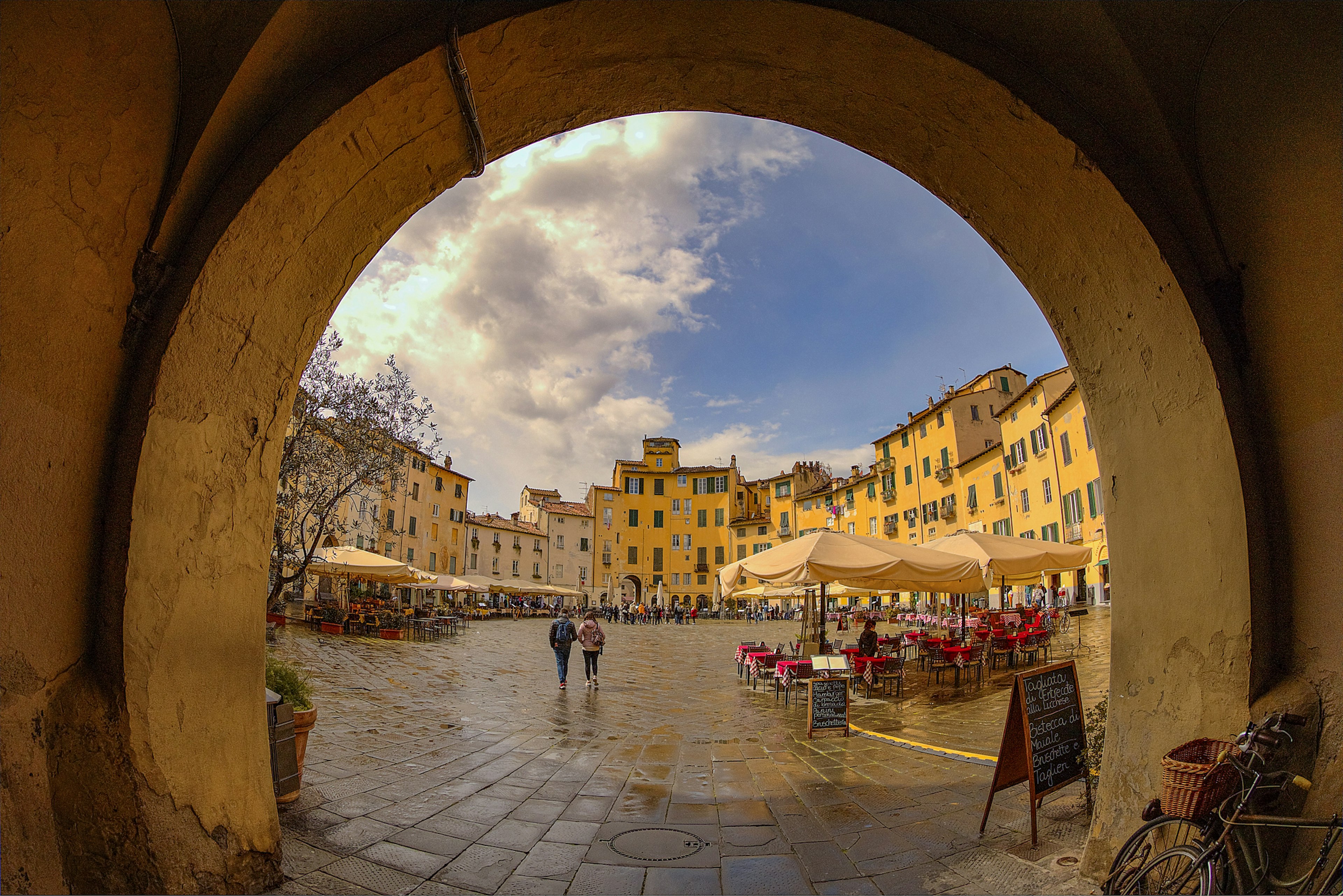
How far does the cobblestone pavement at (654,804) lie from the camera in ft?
11.0

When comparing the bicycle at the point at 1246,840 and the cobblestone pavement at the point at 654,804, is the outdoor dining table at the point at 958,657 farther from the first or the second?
the bicycle at the point at 1246,840

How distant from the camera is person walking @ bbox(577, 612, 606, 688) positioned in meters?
11.4

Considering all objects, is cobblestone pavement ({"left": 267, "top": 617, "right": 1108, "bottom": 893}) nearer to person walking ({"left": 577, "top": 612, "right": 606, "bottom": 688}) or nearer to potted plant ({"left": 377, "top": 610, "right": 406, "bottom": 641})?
person walking ({"left": 577, "top": 612, "right": 606, "bottom": 688})

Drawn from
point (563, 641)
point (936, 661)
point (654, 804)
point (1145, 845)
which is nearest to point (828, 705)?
point (654, 804)

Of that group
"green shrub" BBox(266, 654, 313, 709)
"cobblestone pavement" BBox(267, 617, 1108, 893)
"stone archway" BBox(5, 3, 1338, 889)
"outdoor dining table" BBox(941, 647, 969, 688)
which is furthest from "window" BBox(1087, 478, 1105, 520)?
"green shrub" BBox(266, 654, 313, 709)

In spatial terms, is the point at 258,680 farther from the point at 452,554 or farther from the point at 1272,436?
the point at 452,554

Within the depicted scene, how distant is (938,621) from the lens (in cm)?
2706

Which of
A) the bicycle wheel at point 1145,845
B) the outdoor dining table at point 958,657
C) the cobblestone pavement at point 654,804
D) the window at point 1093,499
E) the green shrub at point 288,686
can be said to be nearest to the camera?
the bicycle wheel at point 1145,845

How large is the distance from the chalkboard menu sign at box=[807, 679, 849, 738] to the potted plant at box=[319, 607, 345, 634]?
18.2 metres

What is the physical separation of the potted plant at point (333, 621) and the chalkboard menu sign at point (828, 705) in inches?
718

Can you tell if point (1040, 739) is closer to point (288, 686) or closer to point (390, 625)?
point (288, 686)

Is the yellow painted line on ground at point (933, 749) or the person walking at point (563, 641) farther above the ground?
the person walking at point (563, 641)

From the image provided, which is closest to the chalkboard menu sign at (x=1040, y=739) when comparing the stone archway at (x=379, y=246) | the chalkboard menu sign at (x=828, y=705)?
the stone archway at (x=379, y=246)

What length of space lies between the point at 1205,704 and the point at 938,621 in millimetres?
26306
